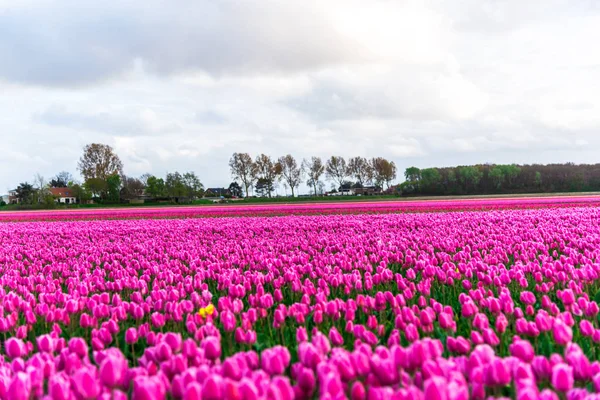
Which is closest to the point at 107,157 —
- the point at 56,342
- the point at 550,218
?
the point at 550,218

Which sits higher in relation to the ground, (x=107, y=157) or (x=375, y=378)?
(x=107, y=157)

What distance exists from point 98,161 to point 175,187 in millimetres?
16200

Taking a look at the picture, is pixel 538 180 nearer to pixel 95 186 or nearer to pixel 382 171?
pixel 382 171

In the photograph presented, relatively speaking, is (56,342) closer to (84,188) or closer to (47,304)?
(47,304)

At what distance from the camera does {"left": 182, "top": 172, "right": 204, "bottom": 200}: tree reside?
262 ft

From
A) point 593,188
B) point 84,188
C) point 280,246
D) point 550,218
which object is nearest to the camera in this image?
point 280,246

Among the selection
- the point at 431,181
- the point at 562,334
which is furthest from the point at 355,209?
the point at 431,181

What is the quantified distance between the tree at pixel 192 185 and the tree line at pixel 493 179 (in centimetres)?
3111

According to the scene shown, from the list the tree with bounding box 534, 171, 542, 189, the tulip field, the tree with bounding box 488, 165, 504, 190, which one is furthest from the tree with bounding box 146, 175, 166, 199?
the tulip field

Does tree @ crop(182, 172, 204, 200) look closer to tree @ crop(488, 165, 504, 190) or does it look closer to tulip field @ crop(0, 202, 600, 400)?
tree @ crop(488, 165, 504, 190)

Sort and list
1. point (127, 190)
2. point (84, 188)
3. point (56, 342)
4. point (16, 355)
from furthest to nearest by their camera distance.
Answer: point (127, 190) < point (84, 188) < point (56, 342) < point (16, 355)

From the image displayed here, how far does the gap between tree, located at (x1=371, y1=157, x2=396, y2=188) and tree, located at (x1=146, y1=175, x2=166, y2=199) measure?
36353 mm

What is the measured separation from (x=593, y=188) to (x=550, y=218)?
63756 millimetres

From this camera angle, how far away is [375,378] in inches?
88.2
